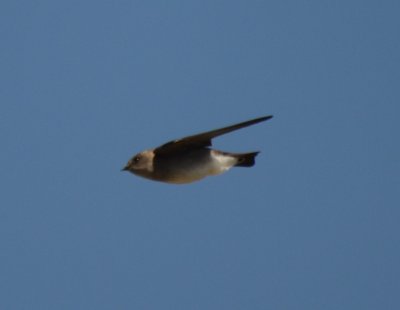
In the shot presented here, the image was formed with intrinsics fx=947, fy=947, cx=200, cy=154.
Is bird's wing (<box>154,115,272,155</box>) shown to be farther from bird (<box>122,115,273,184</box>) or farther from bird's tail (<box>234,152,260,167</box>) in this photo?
bird's tail (<box>234,152,260,167</box>)

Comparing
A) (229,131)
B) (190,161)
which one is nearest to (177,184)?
(190,161)

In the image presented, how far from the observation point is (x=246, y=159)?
26.6 feet

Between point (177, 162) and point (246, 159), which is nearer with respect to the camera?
point (177, 162)

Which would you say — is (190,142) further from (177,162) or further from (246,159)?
(246,159)

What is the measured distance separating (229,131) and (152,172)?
962 mm

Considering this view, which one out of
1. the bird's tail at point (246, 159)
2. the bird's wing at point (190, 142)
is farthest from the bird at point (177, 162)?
the bird's tail at point (246, 159)

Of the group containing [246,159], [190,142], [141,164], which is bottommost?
[141,164]

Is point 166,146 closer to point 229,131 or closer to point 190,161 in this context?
point 190,161

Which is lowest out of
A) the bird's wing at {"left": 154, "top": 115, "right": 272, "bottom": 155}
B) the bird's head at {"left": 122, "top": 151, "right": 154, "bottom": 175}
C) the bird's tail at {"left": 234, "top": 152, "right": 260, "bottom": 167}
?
the bird's head at {"left": 122, "top": 151, "right": 154, "bottom": 175}

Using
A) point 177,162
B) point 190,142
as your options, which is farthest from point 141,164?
point 190,142

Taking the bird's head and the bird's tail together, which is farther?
the bird's tail

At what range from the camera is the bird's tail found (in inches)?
317

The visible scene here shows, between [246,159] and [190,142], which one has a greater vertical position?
[246,159]

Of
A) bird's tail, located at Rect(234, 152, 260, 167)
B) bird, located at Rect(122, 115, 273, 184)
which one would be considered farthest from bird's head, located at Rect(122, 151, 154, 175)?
bird's tail, located at Rect(234, 152, 260, 167)
